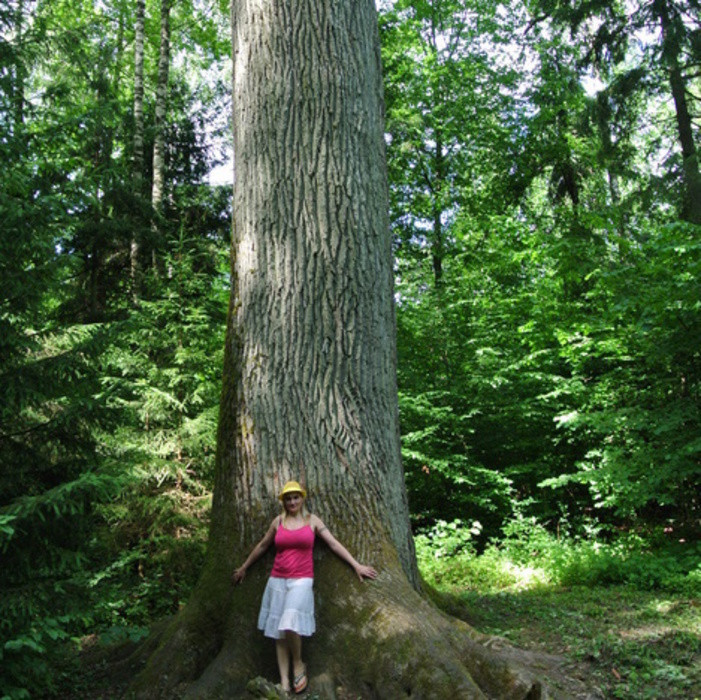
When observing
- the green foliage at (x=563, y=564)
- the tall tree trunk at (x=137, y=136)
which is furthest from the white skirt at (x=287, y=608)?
the tall tree trunk at (x=137, y=136)

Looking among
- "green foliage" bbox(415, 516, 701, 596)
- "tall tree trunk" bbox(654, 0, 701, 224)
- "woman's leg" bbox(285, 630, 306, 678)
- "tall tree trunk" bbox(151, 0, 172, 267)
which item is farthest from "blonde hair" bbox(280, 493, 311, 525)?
"tall tree trunk" bbox(654, 0, 701, 224)

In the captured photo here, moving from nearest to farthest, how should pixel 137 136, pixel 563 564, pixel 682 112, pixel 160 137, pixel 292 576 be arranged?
pixel 292 576 < pixel 563 564 < pixel 137 136 < pixel 160 137 < pixel 682 112

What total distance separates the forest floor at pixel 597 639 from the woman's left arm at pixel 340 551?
2.31 feet

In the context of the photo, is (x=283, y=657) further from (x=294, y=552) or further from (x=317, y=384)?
(x=317, y=384)

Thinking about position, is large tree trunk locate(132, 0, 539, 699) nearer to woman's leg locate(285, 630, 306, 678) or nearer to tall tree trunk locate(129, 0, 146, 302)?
woman's leg locate(285, 630, 306, 678)

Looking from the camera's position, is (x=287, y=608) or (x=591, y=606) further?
(x=591, y=606)

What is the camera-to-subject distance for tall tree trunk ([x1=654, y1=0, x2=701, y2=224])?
11523 millimetres

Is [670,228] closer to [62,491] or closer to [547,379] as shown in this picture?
[547,379]

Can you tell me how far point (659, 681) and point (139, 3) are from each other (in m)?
14.0

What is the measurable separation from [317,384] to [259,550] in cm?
108

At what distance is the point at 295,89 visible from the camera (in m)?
4.35

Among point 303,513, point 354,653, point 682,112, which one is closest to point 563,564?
point 354,653

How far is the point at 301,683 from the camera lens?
349 centimetres

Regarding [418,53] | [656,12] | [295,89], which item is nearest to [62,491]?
[295,89]
